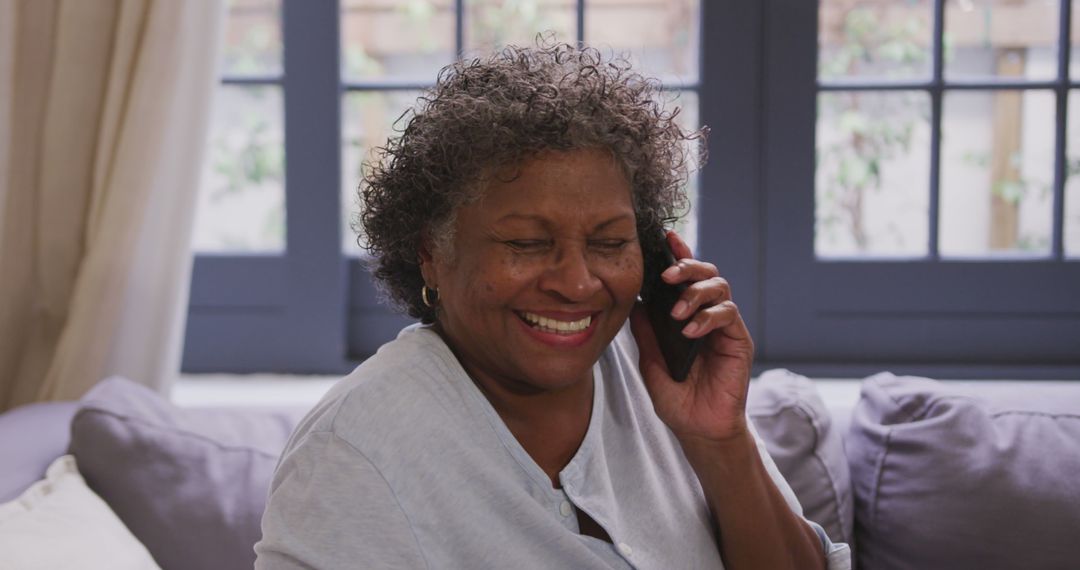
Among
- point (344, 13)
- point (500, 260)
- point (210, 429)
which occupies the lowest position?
point (210, 429)

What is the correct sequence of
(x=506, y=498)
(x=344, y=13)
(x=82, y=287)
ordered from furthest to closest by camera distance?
(x=344, y=13) → (x=82, y=287) → (x=506, y=498)

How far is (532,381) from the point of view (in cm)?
133

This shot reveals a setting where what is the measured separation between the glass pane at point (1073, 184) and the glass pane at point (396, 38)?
1386 mm

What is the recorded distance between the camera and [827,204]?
2648mm

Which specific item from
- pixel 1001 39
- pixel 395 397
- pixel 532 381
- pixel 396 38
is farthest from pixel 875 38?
pixel 395 397

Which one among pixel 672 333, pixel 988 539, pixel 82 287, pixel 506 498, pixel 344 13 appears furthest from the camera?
pixel 344 13

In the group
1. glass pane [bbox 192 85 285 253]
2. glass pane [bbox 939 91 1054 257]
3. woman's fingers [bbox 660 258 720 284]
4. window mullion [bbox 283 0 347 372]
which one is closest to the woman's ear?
woman's fingers [bbox 660 258 720 284]

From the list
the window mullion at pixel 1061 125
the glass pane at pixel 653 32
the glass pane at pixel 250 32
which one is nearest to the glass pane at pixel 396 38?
the glass pane at pixel 250 32

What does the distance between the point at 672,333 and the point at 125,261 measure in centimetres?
129

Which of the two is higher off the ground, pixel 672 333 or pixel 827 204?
pixel 827 204

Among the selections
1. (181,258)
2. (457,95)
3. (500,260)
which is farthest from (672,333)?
(181,258)

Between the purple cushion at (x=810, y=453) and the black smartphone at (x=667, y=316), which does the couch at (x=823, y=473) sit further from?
the black smartphone at (x=667, y=316)

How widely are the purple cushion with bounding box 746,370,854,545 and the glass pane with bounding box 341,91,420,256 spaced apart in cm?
110

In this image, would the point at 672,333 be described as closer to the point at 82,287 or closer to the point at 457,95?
the point at 457,95
